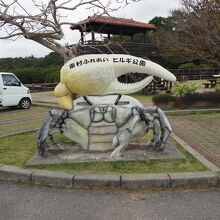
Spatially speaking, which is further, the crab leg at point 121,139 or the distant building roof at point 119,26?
the distant building roof at point 119,26

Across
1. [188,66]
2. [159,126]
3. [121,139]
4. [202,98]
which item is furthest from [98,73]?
[188,66]

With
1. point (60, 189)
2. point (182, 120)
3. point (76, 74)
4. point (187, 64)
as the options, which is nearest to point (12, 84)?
point (182, 120)

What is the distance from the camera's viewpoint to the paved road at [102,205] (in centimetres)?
423

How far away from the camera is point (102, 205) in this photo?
455 centimetres

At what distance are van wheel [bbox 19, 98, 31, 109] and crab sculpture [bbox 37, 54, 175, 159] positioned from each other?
430 inches

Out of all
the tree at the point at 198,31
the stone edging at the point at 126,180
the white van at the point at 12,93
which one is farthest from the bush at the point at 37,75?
the stone edging at the point at 126,180

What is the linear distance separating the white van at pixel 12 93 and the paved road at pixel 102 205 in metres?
11.7

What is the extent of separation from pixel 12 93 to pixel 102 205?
1303cm

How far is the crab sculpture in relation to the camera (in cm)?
656

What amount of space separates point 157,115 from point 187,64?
30200mm

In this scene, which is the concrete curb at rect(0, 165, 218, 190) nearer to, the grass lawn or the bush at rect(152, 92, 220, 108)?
the grass lawn

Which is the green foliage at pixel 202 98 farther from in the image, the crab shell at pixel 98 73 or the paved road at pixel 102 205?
the paved road at pixel 102 205

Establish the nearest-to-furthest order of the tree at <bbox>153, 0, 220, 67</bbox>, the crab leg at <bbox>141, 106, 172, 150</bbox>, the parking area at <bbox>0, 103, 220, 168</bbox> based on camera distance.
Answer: the crab leg at <bbox>141, 106, 172, 150</bbox> < the parking area at <bbox>0, 103, 220, 168</bbox> < the tree at <bbox>153, 0, 220, 67</bbox>

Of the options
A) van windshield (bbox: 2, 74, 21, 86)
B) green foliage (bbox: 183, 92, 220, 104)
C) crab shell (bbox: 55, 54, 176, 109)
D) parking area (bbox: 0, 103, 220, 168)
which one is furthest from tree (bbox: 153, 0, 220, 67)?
crab shell (bbox: 55, 54, 176, 109)
